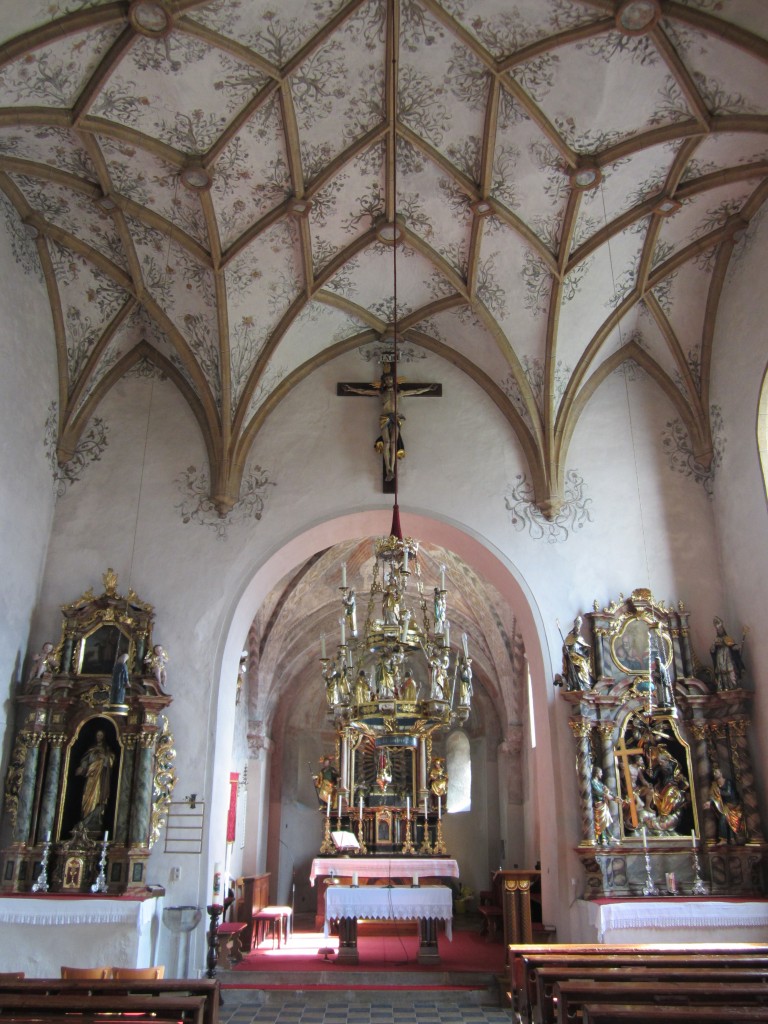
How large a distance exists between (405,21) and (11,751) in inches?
436

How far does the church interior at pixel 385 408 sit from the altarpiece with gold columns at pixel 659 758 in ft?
0.17

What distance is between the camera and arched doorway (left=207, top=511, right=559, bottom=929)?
14617 mm

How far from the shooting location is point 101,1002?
20.1 feet

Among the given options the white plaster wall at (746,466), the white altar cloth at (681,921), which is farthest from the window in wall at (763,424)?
the white altar cloth at (681,921)

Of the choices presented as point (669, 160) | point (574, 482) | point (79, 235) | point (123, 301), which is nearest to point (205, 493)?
point (123, 301)

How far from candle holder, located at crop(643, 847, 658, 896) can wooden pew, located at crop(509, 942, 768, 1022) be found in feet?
10.4

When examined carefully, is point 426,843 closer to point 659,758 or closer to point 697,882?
point 659,758

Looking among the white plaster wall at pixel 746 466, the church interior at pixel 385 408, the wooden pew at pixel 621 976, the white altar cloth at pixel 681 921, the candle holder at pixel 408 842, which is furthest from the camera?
the candle holder at pixel 408 842

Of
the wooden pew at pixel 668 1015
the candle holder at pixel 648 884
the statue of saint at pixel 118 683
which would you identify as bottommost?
the wooden pew at pixel 668 1015

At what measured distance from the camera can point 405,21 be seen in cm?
995

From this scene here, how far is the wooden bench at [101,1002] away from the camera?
607 cm

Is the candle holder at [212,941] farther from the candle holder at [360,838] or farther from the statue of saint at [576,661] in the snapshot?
the candle holder at [360,838]

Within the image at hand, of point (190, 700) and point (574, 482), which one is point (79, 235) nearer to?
point (190, 700)

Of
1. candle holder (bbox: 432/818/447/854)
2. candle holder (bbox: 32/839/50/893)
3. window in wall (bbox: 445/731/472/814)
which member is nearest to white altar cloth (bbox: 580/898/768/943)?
candle holder (bbox: 32/839/50/893)
